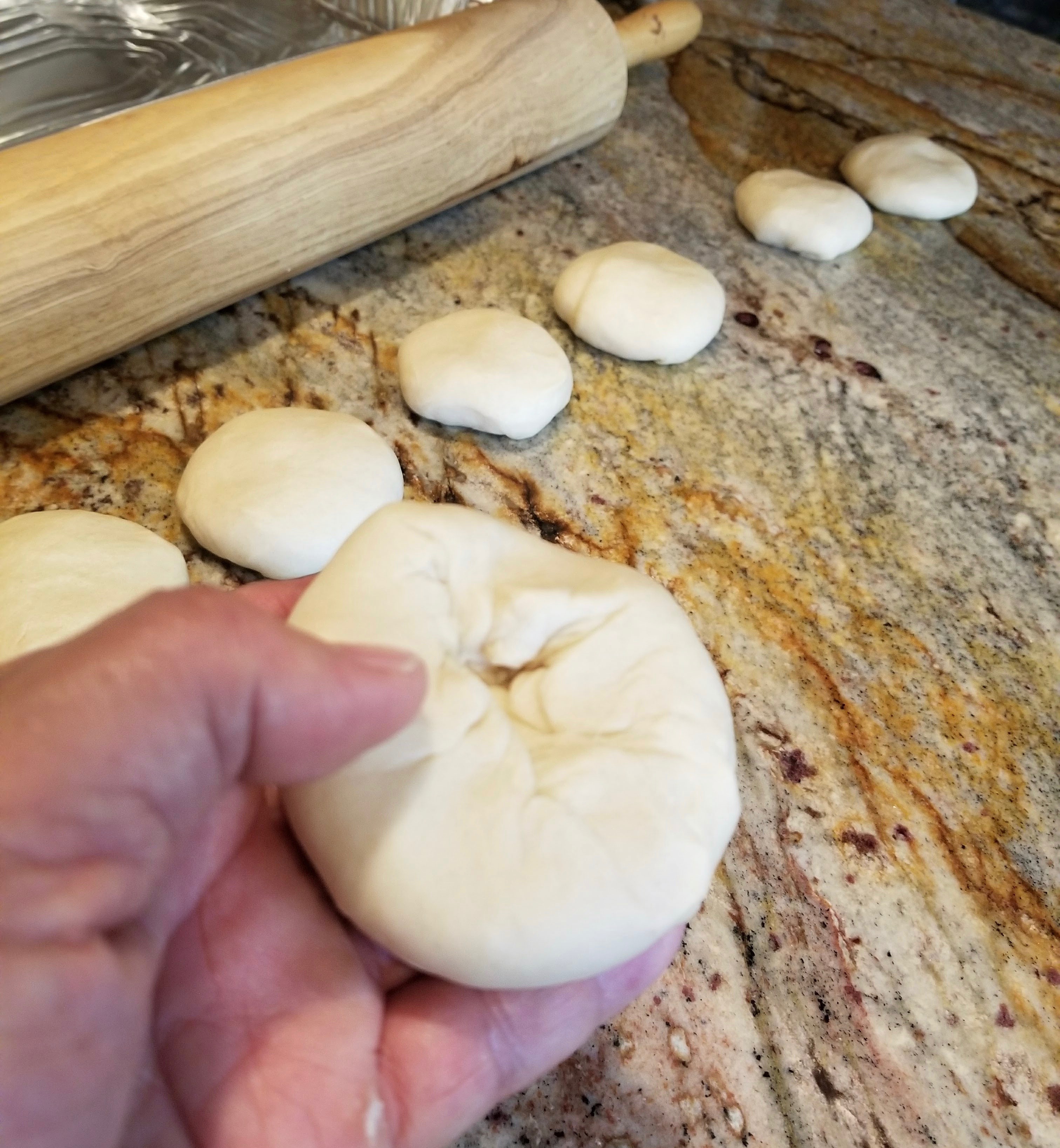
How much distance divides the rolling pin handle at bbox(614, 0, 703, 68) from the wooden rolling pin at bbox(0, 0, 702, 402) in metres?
0.24

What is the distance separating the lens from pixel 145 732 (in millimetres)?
734

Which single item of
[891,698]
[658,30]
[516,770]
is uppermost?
[658,30]

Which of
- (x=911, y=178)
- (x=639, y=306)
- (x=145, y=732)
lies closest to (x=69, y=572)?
(x=145, y=732)

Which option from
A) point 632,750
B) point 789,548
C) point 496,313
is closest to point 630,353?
point 496,313

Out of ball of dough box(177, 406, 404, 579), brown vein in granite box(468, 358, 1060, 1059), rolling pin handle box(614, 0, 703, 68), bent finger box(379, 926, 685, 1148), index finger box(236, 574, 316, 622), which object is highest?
rolling pin handle box(614, 0, 703, 68)

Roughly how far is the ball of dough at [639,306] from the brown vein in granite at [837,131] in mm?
757

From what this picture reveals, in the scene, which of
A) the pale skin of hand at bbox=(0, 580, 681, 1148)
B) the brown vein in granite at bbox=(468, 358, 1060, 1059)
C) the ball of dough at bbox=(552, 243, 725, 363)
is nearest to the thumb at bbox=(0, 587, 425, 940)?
the pale skin of hand at bbox=(0, 580, 681, 1148)

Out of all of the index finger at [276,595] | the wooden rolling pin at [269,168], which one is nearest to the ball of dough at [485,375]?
the wooden rolling pin at [269,168]

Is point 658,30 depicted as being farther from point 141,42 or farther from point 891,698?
point 891,698

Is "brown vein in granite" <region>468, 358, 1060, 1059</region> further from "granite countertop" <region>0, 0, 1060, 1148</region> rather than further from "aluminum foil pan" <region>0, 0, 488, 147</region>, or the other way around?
"aluminum foil pan" <region>0, 0, 488, 147</region>

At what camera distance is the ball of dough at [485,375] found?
171 centimetres

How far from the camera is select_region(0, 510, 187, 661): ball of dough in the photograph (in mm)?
1269

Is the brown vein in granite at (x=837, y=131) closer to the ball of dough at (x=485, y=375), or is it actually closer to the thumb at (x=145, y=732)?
the ball of dough at (x=485, y=375)

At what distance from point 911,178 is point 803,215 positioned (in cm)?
42
